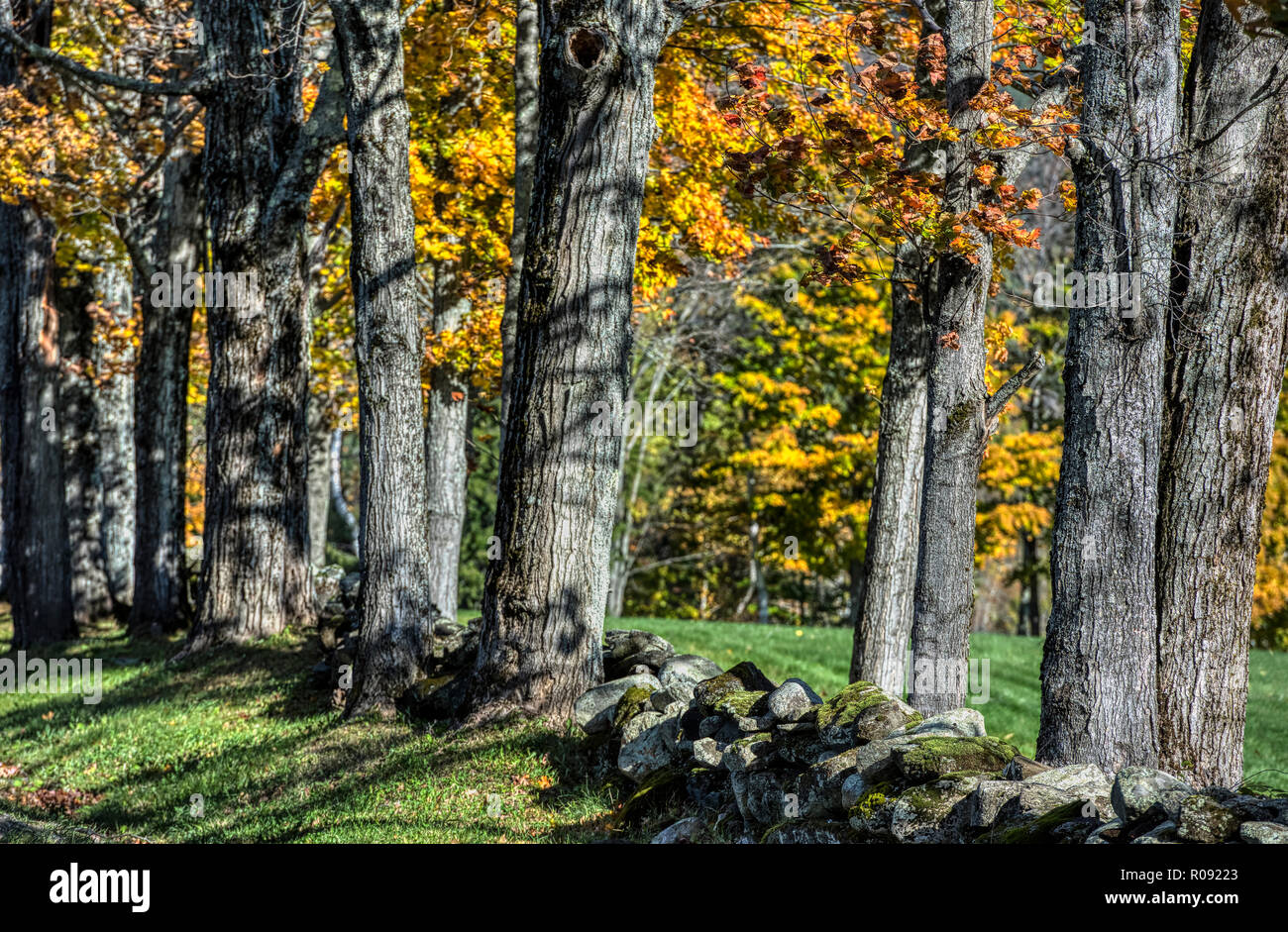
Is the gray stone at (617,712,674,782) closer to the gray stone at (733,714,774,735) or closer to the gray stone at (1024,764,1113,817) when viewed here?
the gray stone at (733,714,774,735)

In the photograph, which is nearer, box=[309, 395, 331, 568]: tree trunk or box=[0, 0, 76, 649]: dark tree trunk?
box=[0, 0, 76, 649]: dark tree trunk

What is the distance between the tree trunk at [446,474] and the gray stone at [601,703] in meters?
5.92

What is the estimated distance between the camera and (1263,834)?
3.46 meters

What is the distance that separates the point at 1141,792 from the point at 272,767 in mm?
5879

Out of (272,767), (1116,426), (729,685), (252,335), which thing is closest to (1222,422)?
(1116,426)

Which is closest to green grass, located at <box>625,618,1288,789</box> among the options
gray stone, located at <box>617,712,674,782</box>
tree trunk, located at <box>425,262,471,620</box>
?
tree trunk, located at <box>425,262,471,620</box>

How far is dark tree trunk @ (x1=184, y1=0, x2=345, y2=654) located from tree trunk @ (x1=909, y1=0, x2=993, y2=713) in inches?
278

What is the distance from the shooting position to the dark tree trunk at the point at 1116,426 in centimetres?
538

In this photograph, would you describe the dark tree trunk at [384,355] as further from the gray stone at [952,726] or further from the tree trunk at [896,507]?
the gray stone at [952,726]

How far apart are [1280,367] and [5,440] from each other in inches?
567

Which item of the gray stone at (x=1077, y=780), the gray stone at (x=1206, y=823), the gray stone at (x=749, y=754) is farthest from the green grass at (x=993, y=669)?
the gray stone at (x=1206, y=823)

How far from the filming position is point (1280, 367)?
594 centimetres

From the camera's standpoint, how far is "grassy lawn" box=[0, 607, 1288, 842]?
642 cm

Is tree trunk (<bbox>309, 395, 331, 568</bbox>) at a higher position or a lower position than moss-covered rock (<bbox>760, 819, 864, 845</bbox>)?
higher
